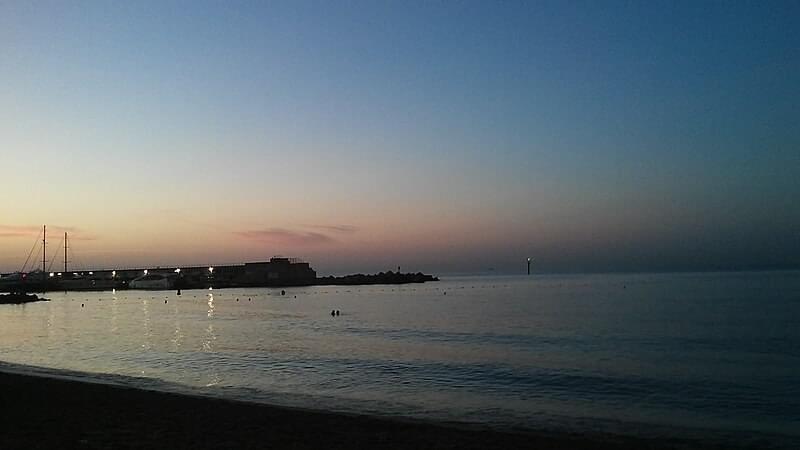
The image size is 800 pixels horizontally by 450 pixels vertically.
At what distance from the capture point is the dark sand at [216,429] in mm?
11805

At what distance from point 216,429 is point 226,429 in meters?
0.21

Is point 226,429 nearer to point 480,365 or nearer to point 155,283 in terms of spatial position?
point 480,365

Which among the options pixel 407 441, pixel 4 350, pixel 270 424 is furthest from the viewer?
pixel 4 350

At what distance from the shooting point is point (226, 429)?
43.5ft

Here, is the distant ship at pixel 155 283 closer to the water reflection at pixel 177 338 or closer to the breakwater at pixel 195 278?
the breakwater at pixel 195 278

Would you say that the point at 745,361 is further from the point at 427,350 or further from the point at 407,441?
the point at 407,441

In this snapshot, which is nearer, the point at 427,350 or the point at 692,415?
the point at 692,415

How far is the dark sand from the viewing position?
11805mm

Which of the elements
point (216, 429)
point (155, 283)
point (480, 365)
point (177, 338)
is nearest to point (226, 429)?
point (216, 429)

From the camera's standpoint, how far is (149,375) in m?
23.7

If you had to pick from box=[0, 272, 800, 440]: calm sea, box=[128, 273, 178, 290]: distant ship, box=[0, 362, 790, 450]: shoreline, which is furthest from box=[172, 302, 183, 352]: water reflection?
box=[128, 273, 178, 290]: distant ship

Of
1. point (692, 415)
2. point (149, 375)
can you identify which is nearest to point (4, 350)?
point (149, 375)

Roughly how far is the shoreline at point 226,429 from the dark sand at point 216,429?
0.06ft

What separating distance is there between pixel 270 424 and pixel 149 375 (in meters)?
12.0
